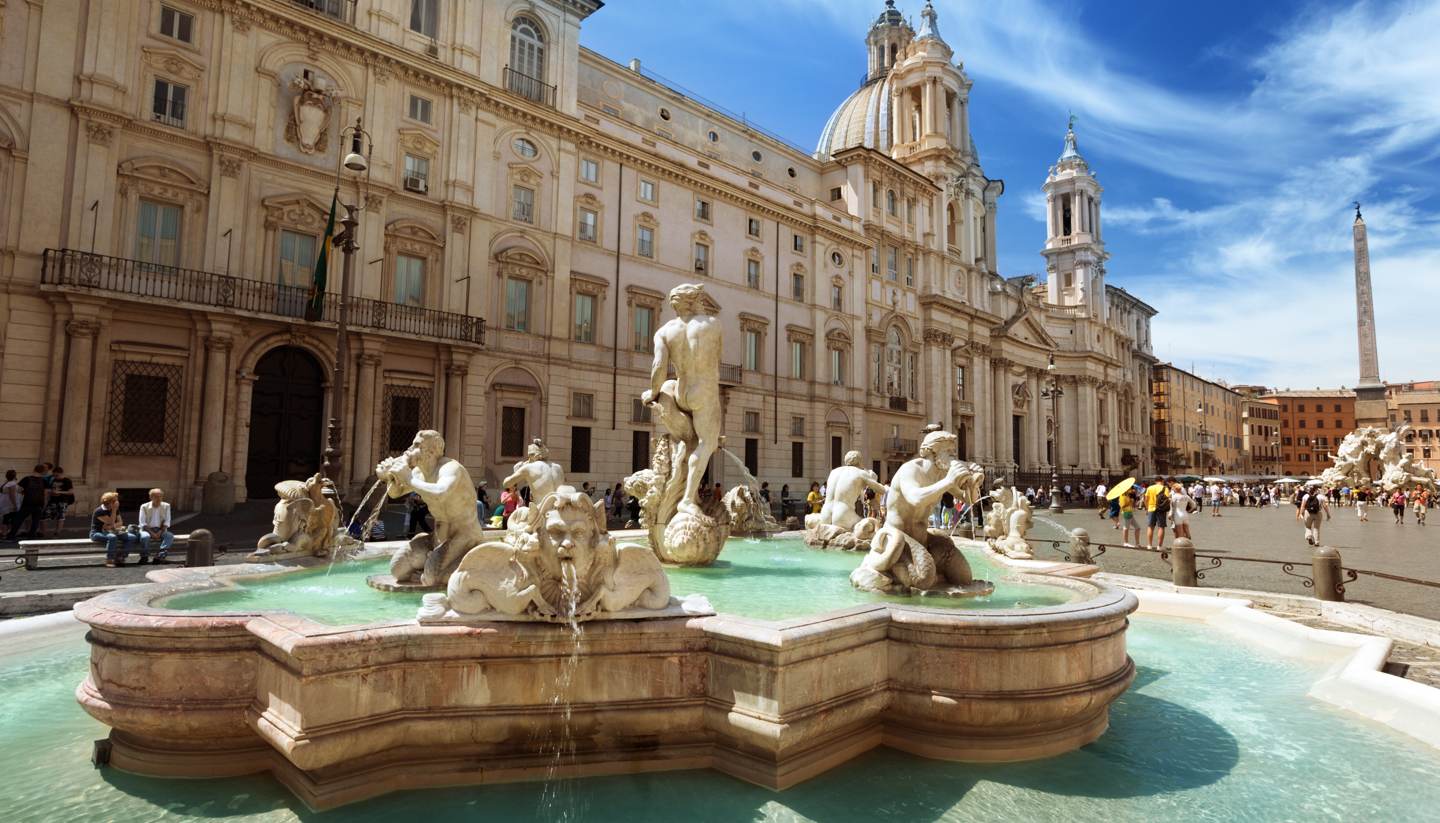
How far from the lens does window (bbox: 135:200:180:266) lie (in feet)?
58.8

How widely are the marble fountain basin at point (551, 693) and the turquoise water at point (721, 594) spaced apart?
485mm

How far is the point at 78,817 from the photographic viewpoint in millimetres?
3359

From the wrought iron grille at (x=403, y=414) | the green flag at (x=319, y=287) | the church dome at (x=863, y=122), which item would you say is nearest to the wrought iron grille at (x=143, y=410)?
the green flag at (x=319, y=287)

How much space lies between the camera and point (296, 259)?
20203mm

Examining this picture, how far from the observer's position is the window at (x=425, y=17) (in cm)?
2289

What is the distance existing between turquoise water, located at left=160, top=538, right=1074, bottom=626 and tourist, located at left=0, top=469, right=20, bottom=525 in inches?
443

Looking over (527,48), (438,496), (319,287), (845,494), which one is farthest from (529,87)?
(438,496)

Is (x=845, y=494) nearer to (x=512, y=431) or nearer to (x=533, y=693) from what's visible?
(x=533, y=693)

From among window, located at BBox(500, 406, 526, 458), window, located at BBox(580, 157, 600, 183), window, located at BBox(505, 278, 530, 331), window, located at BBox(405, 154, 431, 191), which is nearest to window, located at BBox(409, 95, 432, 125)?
window, located at BBox(405, 154, 431, 191)

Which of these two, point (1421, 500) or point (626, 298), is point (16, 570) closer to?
point (626, 298)

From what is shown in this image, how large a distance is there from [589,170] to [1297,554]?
900 inches

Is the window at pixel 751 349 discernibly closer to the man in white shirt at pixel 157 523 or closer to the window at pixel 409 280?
the window at pixel 409 280

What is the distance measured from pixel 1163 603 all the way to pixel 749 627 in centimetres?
664

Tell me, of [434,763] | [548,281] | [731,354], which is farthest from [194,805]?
[731,354]
